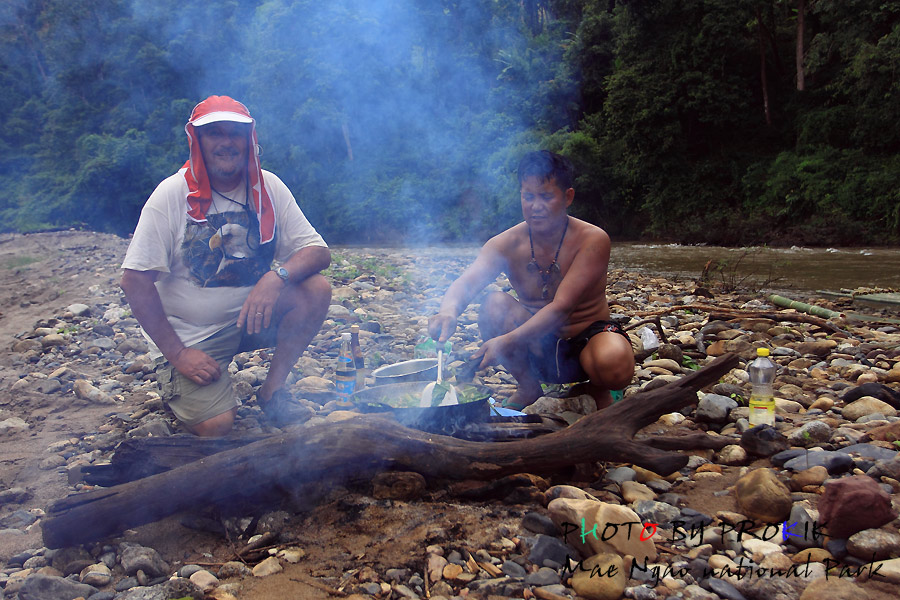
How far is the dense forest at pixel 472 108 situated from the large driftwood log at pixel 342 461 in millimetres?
5407

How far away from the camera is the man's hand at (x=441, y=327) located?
9.25 feet

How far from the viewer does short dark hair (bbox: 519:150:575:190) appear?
9.15 ft

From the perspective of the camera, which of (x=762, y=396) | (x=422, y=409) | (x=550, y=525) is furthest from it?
(x=762, y=396)

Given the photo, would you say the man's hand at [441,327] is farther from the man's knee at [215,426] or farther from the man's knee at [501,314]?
the man's knee at [215,426]

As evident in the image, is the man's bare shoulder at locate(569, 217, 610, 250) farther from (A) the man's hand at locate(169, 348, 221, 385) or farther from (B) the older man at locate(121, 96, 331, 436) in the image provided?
(A) the man's hand at locate(169, 348, 221, 385)

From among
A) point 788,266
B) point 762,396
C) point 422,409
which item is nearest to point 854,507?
point 762,396

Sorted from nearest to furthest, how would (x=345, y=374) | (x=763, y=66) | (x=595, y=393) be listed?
(x=595, y=393) → (x=345, y=374) → (x=763, y=66)

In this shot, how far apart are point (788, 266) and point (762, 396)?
10.7 m

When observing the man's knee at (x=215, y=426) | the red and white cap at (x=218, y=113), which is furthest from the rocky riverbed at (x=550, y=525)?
the red and white cap at (x=218, y=113)

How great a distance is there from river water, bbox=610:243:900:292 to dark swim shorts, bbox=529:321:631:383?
5.19m

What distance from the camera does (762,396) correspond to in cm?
268

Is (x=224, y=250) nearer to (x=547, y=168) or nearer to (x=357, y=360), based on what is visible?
(x=357, y=360)

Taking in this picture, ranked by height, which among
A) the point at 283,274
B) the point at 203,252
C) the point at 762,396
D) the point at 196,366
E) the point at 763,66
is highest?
the point at 763,66

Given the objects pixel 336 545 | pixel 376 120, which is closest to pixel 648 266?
pixel 376 120
